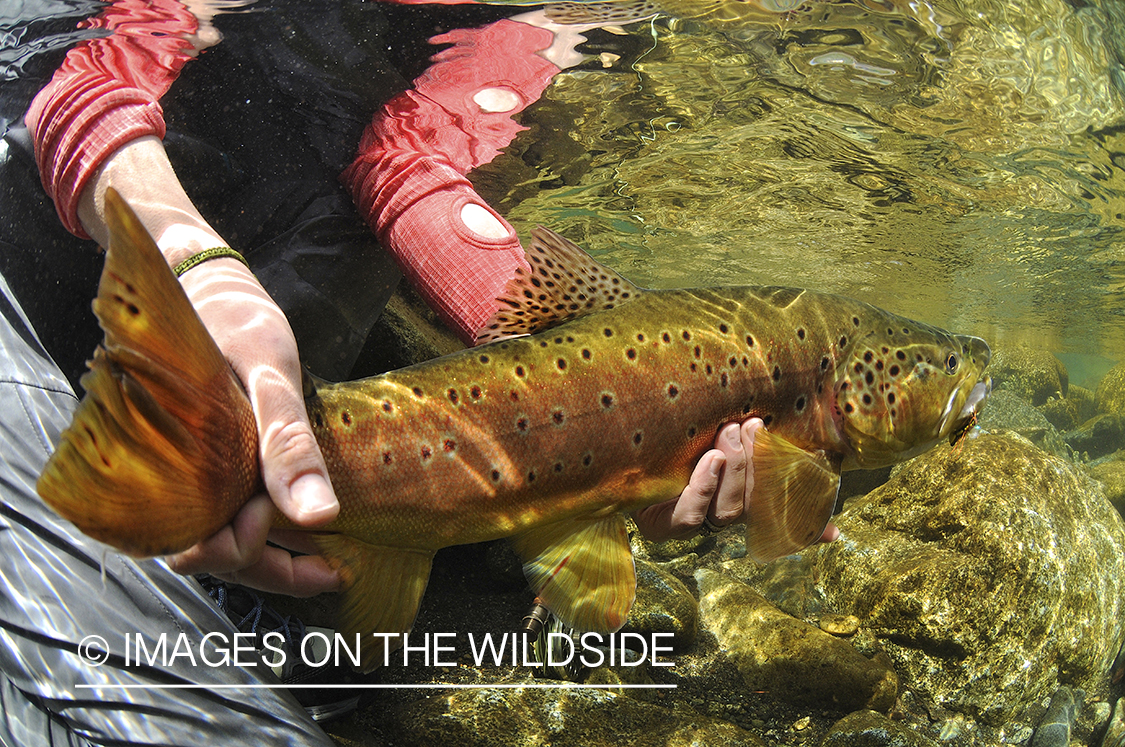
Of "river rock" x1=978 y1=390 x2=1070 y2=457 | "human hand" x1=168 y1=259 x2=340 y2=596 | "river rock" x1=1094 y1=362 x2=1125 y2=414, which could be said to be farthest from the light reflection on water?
"river rock" x1=1094 y1=362 x2=1125 y2=414

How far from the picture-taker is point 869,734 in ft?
14.1

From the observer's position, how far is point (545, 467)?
6.91 ft

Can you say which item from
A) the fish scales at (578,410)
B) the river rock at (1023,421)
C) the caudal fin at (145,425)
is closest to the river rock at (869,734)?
the fish scales at (578,410)

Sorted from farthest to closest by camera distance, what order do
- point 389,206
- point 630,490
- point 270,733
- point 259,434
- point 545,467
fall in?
point 389,206 → point 270,733 → point 630,490 → point 545,467 → point 259,434

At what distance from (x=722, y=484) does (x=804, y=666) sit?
357 cm

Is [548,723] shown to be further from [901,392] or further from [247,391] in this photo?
[247,391]

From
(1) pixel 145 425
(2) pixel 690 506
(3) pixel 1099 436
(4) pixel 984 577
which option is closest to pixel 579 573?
(2) pixel 690 506

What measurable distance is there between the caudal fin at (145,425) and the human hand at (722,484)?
1676mm

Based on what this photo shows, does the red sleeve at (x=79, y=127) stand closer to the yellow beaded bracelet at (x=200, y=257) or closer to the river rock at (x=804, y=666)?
the yellow beaded bracelet at (x=200, y=257)

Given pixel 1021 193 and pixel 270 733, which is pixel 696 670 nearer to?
pixel 270 733

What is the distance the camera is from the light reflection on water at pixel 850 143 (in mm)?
6648

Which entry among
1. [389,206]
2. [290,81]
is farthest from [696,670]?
[290,81]

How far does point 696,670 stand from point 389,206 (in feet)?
15.4

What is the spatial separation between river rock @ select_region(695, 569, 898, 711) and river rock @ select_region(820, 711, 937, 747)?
0.49 meters
